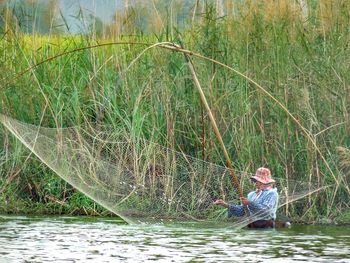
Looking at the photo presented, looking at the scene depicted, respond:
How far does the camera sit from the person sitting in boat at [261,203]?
13859mm

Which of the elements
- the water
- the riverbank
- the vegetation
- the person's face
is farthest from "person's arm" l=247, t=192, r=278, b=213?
the riverbank

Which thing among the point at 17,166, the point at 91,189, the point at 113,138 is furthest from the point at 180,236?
the point at 17,166

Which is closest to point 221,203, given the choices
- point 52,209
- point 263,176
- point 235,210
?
point 235,210

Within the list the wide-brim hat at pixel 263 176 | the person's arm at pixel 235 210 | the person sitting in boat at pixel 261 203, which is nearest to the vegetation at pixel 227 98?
the person sitting in boat at pixel 261 203

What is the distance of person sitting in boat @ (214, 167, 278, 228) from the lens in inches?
546

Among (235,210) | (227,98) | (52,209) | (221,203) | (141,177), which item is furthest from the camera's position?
(52,209)

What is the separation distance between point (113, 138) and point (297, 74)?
2187 mm

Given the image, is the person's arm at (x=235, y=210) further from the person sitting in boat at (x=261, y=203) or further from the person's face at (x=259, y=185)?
the person's face at (x=259, y=185)

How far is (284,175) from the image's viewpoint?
49.0 feet

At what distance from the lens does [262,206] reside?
45.6ft

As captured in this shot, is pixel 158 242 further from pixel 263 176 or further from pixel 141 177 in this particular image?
pixel 263 176

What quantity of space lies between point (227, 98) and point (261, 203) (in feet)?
5.57

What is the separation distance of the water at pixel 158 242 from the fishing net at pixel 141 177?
25 cm

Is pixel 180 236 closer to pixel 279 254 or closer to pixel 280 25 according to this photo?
pixel 279 254
